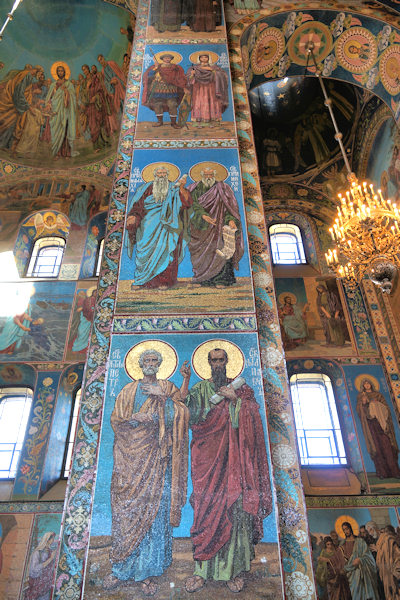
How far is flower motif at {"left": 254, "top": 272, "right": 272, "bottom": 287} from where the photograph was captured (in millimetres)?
5301

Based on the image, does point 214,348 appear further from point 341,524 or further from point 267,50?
point 267,50

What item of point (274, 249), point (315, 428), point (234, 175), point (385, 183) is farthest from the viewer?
point (274, 249)

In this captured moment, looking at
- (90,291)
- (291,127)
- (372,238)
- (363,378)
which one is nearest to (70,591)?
(372,238)

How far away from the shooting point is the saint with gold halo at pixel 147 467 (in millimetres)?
3682

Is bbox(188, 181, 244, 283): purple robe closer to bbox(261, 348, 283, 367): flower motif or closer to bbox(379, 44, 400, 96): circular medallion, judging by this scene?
bbox(261, 348, 283, 367): flower motif

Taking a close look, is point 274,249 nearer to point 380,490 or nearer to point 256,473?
point 380,490

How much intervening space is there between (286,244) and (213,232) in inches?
211

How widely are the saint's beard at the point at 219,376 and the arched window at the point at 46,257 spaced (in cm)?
646

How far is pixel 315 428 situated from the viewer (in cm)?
805

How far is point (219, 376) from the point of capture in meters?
4.60

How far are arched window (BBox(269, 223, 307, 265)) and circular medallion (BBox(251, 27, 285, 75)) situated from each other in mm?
3358

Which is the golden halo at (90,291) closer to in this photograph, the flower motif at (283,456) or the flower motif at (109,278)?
the flower motif at (109,278)

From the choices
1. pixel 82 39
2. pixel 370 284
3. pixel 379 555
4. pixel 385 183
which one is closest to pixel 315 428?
pixel 379 555

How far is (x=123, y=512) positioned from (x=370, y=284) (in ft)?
23.5
